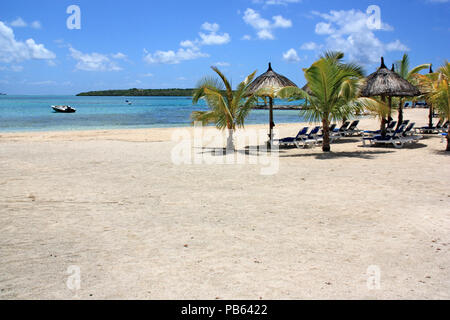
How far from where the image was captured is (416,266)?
12.2 ft

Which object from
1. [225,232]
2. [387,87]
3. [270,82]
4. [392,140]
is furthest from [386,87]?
[225,232]

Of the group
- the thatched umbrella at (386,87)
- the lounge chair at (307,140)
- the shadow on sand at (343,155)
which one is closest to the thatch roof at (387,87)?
the thatched umbrella at (386,87)

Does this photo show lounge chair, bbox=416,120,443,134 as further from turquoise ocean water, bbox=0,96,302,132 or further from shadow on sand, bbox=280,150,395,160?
turquoise ocean water, bbox=0,96,302,132

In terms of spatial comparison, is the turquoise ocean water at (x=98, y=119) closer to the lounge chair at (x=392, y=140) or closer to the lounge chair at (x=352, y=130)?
the lounge chair at (x=352, y=130)

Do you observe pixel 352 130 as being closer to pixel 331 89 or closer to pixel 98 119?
pixel 331 89

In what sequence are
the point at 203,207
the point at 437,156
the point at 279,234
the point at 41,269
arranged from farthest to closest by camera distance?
the point at 437,156, the point at 203,207, the point at 279,234, the point at 41,269

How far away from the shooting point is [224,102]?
39.2ft

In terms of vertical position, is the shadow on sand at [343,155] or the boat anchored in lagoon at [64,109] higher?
the boat anchored in lagoon at [64,109]

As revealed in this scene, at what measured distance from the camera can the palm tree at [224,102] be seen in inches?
475

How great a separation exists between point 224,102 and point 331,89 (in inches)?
126

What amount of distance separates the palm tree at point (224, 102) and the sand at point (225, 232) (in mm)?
3447

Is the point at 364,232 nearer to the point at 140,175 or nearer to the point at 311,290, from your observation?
the point at 311,290
